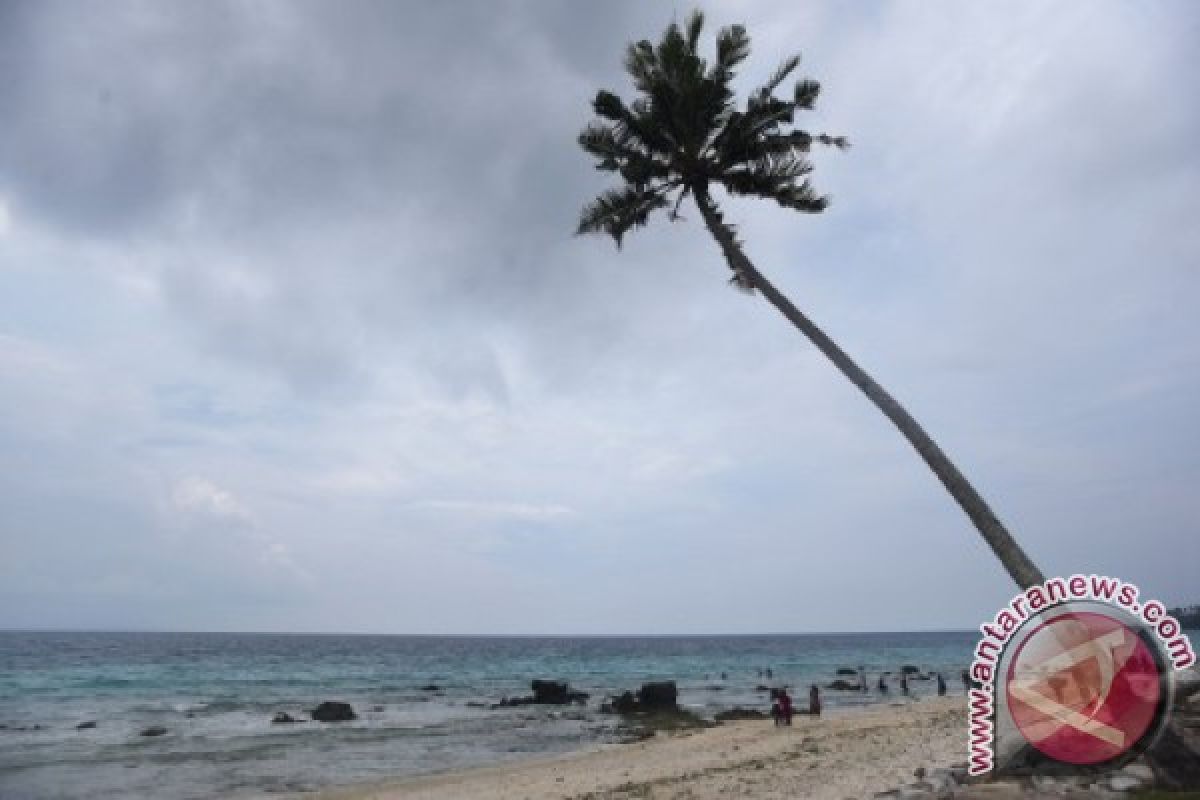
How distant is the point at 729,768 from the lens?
80.7 ft

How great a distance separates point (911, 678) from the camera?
89062 millimetres

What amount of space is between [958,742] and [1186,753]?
15341 mm

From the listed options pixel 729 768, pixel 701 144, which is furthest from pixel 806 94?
pixel 729 768

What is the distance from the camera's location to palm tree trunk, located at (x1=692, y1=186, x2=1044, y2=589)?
14781mm

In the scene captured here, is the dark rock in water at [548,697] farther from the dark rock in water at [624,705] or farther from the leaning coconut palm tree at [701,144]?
the leaning coconut palm tree at [701,144]

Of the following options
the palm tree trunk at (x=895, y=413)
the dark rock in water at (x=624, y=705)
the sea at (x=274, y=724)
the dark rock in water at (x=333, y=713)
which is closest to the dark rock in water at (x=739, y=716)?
the sea at (x=274, y=724)

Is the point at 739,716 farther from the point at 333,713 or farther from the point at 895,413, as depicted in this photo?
the point at 895,413

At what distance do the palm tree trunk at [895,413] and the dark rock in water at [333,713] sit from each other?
128 ft

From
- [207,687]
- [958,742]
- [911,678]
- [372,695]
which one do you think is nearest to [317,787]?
[958,742]

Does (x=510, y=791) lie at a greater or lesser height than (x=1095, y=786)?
lesser

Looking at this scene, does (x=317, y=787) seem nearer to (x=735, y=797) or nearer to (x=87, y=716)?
(x=735, y=797)

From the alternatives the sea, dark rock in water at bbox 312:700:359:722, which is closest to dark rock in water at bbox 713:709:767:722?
the sea

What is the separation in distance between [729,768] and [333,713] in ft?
102

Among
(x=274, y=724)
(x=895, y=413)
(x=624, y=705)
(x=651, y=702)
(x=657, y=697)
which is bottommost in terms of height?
(x=274, y=724)
